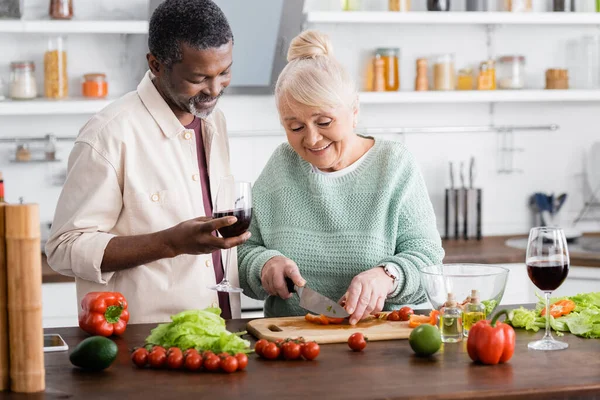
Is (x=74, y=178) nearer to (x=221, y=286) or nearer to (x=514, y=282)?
(x=221, y=286)

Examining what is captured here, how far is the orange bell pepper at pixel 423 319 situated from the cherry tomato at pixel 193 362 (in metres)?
0.58

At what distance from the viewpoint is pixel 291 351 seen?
6.14 feet

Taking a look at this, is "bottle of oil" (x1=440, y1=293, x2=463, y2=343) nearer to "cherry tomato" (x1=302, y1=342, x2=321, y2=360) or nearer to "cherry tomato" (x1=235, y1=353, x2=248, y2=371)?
"cherry tomato" (x1=302, y1=342, x2=321, y2=360)

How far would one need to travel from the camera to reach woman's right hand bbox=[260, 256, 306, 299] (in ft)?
7.36

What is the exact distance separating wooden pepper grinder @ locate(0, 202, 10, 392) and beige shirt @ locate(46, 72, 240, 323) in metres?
0.52

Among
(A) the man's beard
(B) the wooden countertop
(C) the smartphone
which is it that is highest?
(A) the man's beard

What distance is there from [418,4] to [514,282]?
151 cm

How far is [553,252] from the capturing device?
193cm

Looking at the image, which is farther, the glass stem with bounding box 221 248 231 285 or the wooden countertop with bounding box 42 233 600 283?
the wooden countertop with bounding box 42 233 600 283

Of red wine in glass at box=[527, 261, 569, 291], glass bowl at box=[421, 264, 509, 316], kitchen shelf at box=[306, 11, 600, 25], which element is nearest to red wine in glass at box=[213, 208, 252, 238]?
glass bowl at box=[421, 264, 509, 316]

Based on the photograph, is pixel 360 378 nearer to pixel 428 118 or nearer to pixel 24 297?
pixel 24 297

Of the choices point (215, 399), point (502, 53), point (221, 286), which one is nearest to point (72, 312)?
point (221, 286)

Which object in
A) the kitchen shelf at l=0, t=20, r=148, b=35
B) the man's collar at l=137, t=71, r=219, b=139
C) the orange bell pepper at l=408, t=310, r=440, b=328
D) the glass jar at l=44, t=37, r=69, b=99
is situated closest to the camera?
the orange bell pepper at l=408, t=310, r=440, b=328

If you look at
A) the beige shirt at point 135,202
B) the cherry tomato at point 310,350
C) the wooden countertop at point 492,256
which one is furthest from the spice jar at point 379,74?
the cherry tomato at point 310,350
